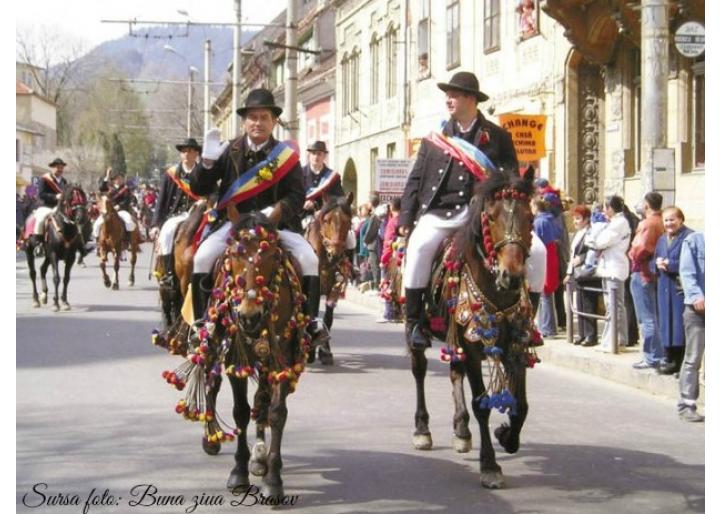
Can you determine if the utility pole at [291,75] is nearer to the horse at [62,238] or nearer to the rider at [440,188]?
the horse at [62,238]

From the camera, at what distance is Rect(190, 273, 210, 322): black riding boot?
321 inches

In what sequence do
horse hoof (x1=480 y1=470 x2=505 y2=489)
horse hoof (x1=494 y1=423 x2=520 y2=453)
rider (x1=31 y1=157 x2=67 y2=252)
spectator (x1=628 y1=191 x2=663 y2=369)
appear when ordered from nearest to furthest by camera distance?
1. horse hoof (x1=480 y1=470 x2=505 y2=489)
2. horse hoof (x1=494 y1=423 x2=520 y2=453)
3. spectator (x1=628 y1=191 x2=663 y2=369)
4. rider (x1=31 y1=157 x2=67 y2=252)

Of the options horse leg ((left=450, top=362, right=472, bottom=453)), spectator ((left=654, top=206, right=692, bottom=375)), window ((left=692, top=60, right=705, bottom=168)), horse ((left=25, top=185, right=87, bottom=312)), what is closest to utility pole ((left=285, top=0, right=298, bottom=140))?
horse ((left=25, top=185, right=87, bottom=312))

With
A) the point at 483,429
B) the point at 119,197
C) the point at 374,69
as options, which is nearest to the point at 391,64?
the point at 374,69

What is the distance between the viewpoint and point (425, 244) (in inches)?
349

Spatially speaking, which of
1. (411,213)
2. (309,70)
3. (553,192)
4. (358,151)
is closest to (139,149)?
(309,70)

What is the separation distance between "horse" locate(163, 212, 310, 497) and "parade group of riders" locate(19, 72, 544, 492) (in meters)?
0.02

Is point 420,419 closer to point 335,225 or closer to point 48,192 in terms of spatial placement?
point 335,225

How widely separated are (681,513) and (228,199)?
343 centimetres

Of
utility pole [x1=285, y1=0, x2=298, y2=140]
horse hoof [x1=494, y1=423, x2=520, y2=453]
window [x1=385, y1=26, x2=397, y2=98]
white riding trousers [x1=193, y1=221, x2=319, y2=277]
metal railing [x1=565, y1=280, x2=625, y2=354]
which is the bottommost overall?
horse hoof [x1=494, y1=423, x2=520, y2=453]

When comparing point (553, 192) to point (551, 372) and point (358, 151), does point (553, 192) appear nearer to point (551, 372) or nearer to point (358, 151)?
point (551, 372)

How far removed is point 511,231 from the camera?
7.93 meters

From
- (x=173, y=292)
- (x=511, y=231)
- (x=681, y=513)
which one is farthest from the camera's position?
(x=173, y=292)

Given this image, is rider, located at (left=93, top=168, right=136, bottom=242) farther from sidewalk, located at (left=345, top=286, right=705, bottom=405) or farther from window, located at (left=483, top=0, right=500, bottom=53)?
sidewalk, located at (left=345, top=286, right=705, bottom=405)
